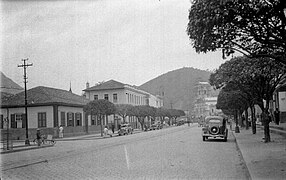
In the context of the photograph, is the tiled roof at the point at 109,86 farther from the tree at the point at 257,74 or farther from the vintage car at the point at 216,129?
the tree at the point at 257,74

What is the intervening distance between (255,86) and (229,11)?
511 inches

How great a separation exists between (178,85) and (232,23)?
219 ft

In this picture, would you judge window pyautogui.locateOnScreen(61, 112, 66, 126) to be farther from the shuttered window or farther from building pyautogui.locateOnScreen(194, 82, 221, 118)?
building pyautogui.locateOnScreen(194, 82, 221, 118)

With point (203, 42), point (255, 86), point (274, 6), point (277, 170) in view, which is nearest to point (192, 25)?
point (203, 42)

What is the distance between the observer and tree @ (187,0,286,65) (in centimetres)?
985

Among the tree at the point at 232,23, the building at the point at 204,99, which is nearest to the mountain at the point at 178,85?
the building at the point at 204,99

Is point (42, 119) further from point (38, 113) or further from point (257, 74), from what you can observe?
point (257, 74)

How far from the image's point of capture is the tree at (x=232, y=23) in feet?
32.3

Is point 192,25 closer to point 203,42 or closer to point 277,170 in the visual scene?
point 203,42

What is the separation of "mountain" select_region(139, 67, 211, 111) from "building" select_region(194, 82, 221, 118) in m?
1.20

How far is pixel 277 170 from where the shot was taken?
36.3 ft

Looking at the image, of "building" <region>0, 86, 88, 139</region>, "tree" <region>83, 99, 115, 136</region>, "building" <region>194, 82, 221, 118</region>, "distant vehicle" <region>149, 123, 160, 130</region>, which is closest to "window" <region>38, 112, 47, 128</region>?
"building" <region>0, 86, 88, 139</region>

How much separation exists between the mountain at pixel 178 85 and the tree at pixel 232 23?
36.8 meters

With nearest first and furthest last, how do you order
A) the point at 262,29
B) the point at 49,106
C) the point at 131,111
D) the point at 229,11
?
the point at 229,11, the point at 262,29, the point at 49,106, the point at 131,111
